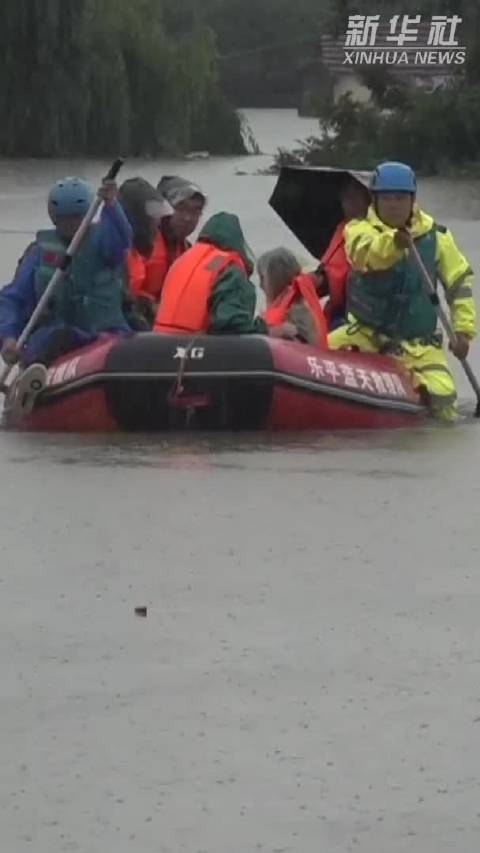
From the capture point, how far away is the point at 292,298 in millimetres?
14188

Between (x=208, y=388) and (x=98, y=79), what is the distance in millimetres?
35263

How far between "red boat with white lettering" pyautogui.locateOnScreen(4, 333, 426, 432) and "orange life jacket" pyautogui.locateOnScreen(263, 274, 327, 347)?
262 mm

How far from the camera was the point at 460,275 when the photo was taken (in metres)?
14.5

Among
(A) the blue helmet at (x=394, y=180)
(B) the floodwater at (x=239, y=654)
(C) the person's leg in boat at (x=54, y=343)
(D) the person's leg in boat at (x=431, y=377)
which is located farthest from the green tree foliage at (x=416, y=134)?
(B) the floodwater at (x=239, y=654)

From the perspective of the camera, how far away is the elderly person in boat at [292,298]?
14.1 metres

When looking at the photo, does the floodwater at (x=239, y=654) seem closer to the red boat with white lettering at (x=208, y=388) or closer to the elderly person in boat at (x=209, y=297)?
the red boat with white lettering at (x=208, y=388)

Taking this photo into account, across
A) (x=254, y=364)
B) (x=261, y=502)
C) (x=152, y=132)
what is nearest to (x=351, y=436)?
(x=254, y=364)

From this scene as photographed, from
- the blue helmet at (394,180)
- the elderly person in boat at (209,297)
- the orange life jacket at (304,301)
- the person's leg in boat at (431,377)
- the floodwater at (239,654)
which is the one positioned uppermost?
the floodwater at (239,654)

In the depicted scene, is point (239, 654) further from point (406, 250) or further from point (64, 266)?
point (406, 250)

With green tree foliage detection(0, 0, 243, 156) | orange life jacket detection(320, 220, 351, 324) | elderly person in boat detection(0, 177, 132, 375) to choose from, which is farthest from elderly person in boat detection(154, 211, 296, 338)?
green tree foliage detection(0, 0, 243, 156)

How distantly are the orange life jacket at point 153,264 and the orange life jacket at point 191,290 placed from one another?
1.24m

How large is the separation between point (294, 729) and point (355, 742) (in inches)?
7.4

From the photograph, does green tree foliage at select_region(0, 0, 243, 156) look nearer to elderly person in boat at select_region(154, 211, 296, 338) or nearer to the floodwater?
elderly person in boat at select_region(154, 211, 296, 338)

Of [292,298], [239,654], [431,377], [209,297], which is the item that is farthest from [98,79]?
[239,654]
